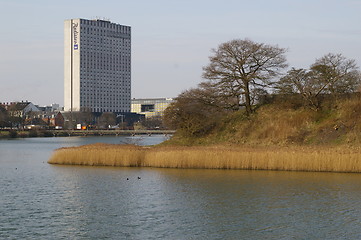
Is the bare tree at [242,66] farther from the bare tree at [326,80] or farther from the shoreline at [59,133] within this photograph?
the shoreline at [59,133]

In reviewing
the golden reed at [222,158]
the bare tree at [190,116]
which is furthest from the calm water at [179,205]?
the bare tree at [190,116]

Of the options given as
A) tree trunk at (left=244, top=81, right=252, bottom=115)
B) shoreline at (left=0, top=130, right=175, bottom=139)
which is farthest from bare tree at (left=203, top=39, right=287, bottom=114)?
shoreline at (left=0, top=130, right=175, bottom=139)

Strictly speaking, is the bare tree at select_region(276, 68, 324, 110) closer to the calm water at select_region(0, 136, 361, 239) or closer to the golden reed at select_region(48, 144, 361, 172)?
the golden reed at select_region(48, 144, 361, 172)

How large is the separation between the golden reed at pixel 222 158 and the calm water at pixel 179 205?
1043 mm

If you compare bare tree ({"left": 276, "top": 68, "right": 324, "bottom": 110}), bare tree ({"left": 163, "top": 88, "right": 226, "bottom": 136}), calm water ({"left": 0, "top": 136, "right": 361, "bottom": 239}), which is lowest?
calm water ({"left": 0, "top": 136, "right": 361, "bottom": 239})

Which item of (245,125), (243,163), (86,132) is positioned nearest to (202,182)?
(243,163)

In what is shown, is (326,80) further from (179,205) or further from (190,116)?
(179,205)

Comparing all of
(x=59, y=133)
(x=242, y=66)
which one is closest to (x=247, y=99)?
(x=242, y=66)

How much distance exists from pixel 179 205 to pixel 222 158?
15.7 metres

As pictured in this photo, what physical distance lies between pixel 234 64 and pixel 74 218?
40.2 metres

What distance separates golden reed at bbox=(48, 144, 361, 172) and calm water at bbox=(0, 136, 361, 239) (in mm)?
1043

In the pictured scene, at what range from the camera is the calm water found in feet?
81.0

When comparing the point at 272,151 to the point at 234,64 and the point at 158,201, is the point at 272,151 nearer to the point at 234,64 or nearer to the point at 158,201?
the point at 158,201

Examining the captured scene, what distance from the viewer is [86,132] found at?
17738 cm
